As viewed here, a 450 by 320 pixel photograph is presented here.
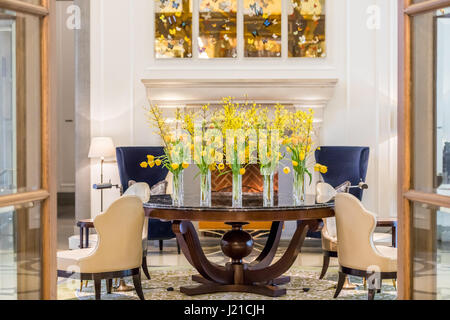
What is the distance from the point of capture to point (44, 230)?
7.62 feet

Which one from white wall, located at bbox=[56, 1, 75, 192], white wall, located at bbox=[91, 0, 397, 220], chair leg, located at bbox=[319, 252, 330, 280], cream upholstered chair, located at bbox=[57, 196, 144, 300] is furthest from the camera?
white wall, located at bbox=[56, 1, 75, 192]

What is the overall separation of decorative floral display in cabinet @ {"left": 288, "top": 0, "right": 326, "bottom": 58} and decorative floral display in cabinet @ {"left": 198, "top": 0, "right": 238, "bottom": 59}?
72cm

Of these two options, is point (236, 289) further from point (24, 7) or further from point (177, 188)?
point (24, 7)

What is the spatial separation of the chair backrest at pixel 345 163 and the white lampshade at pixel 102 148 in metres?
2.43

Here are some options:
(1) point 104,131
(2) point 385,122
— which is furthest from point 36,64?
(2) point 385,122

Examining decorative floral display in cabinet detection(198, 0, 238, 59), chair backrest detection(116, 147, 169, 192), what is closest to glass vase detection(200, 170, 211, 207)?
chair backrest detection(116, 147, 169, 192)

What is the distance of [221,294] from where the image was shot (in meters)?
5.05

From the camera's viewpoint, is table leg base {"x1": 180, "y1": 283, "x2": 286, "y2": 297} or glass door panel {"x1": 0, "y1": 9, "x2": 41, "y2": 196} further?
table leg base {"x1": 180, "y1": 283, "x2": 286, "y2": 297}

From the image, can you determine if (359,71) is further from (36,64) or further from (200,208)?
(36,64)

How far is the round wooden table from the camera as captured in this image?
4.51m

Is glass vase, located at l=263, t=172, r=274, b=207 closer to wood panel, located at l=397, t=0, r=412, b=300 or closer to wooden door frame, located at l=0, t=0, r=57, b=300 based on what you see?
wood panel, located at l=397, t=0, r=412, b=300

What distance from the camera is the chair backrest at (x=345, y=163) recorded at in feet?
22.8

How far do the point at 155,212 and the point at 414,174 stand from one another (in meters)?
2.70
